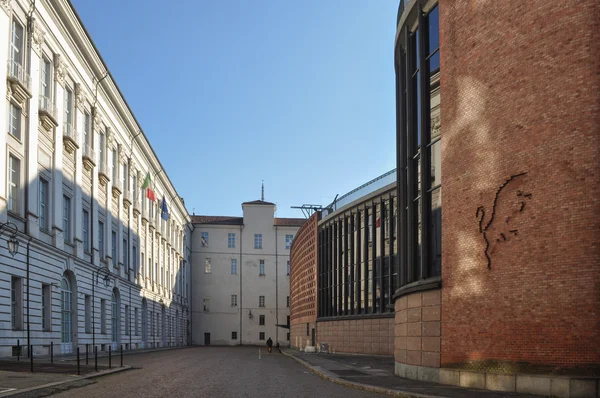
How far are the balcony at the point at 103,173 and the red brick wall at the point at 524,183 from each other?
31064mm

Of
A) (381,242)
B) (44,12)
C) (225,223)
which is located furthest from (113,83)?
(225,223)

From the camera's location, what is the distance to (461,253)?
18.2 meters

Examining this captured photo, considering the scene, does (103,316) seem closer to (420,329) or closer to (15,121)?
(15,121)

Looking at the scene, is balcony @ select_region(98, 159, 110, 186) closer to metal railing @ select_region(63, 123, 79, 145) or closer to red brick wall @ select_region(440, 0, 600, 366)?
metal railing @ select_region(63, 123, 79, 145)

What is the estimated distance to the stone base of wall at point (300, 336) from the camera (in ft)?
207

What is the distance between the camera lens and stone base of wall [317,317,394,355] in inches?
1692

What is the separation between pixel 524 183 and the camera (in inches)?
641

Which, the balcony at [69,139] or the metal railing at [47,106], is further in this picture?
the balcony at [69,139]

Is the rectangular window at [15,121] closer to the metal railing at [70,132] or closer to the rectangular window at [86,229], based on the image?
the metal railing at [70,132]

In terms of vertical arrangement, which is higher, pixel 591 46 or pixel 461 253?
pixel 591 46

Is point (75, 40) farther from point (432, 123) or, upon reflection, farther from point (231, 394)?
point (231, 394)

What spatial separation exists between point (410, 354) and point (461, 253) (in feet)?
13.3

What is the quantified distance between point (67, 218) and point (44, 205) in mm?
4225

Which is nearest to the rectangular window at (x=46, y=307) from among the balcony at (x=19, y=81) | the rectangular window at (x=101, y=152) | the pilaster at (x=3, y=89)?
the pilaster at (x=3, y=89)
